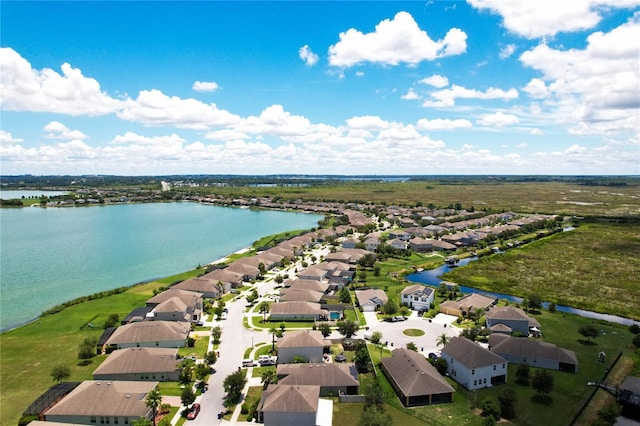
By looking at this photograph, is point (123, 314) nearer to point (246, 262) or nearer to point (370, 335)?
point (246, 262)

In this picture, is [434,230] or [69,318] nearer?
[69,318]

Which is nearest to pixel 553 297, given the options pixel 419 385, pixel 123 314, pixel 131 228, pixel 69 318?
pixel 419 385

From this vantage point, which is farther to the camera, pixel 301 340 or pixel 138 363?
pixel 301 340

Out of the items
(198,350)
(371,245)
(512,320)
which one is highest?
(371,245)

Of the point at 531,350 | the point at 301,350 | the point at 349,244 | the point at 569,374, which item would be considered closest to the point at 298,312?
the point at 301,350

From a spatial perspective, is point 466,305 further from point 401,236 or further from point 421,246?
point 401,236

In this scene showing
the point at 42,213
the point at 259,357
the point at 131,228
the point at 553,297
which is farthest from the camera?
the point at 42,213

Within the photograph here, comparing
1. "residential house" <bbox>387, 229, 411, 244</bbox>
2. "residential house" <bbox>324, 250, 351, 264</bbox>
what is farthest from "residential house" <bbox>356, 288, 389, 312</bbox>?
"residential house" <bbox>387, 229, 411, 244</bbox>
